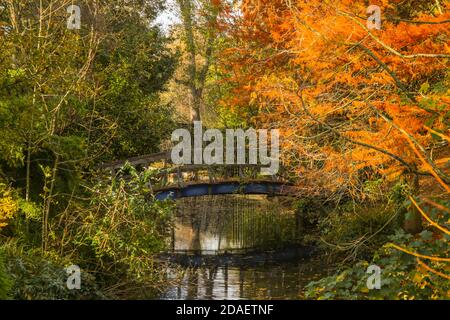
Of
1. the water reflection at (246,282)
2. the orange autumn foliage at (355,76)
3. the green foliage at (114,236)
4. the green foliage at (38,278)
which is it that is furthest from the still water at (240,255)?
the orange autumn foliage at (355,76)

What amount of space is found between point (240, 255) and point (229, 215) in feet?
25.9

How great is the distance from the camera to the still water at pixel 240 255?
16.0 meters

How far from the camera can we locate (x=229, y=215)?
94.6ft

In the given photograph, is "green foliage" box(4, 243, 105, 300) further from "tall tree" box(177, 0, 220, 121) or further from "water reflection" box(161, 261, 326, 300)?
"tall tree" box(177, 0, 220, 121)

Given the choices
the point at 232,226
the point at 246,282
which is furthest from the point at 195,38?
the point at 246,282

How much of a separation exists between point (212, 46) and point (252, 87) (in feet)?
36.6

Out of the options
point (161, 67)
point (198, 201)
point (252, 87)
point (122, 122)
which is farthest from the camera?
point (198, 201)

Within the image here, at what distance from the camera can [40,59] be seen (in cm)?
Result: 1273

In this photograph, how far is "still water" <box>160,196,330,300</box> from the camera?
1597cm

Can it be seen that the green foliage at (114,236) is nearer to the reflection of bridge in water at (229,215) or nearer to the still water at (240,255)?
the still water at (240,255)

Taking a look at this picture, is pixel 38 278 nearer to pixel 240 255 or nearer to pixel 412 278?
pixel 412 278
